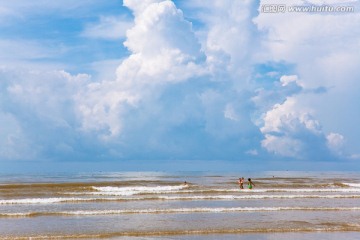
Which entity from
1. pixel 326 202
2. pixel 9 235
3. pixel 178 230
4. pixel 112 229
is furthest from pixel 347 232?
pixel 9 235

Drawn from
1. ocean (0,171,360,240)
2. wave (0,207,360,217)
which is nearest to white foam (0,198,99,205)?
ocean (0,171,360,240)

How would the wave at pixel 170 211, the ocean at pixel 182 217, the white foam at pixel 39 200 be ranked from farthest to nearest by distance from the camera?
the white foam at pixel 39 200, the wave at pixel 170 211, the ocean at pixel 182 217

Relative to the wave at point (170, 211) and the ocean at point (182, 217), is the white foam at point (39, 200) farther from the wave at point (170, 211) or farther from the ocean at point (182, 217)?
the wave at point (170, 211)

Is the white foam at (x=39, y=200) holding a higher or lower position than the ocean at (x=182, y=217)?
higher

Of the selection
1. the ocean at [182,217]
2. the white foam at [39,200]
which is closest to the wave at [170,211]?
the ocean at [182,217]

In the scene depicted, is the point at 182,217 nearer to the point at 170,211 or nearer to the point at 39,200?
the point at 170,211

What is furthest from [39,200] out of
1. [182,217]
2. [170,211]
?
[182,217]

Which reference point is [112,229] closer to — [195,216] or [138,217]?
[138,217]

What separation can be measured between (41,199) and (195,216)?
15.3 m

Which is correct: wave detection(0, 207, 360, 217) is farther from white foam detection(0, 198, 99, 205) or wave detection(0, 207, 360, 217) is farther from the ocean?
white foam detection(0, 198, 99, 205)

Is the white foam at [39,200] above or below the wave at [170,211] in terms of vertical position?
above

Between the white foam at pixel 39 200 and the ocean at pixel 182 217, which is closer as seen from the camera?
the ocean at pixel 182 217

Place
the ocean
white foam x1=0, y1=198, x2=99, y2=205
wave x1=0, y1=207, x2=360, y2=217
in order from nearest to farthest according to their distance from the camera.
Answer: the ocean
wave x1=0, y1=207, x2=360, y2=217
white foam x1=0, y1=198, x2=99, y2=205

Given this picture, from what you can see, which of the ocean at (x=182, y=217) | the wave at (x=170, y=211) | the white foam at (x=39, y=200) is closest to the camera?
the ocean at (x=182, y=217)
